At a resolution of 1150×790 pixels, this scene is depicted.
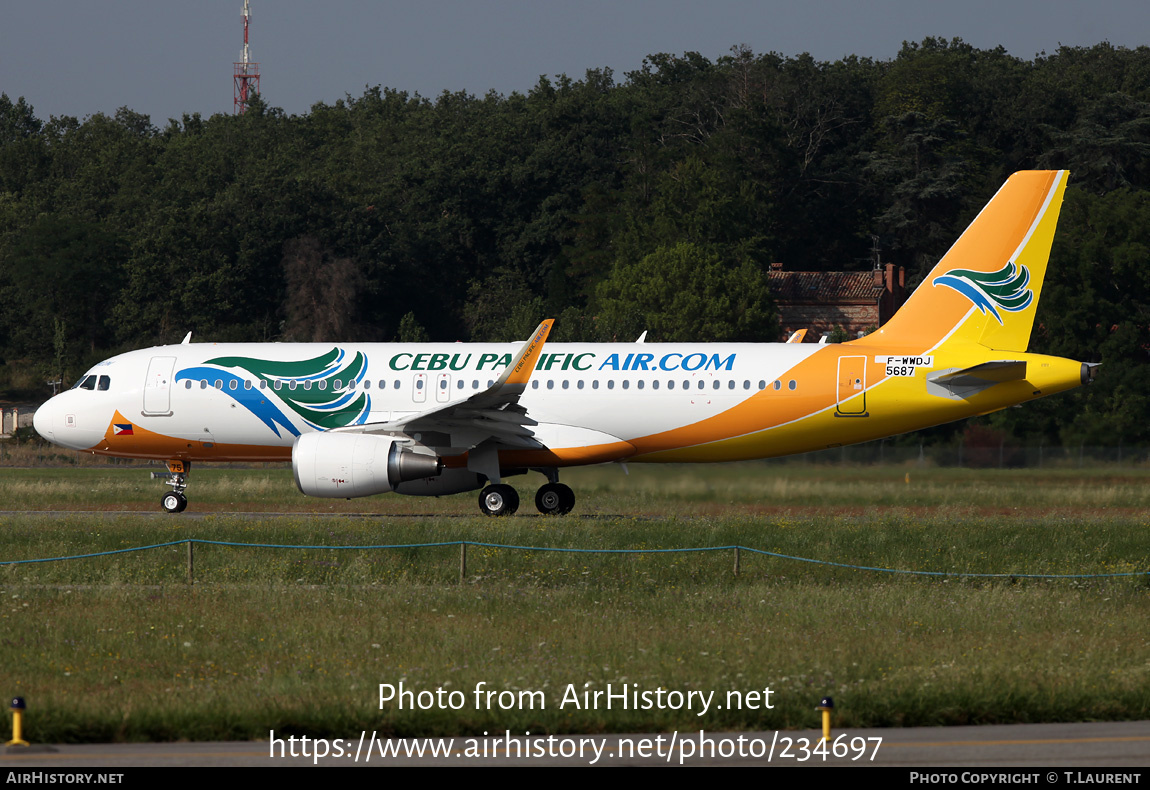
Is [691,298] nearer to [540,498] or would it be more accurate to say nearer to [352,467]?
[540,498]

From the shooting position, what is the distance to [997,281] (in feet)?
98.6

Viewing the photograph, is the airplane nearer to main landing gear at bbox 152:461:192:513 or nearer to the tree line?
main landing gear at bbox 152:461:192:513

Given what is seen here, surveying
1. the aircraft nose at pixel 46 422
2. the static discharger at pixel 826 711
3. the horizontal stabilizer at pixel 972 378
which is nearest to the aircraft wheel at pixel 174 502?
the aircraft nose at pixel 46 422

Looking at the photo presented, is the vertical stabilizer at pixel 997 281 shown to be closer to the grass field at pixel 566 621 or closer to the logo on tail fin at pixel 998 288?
the logo on tail fin at pixel 998 288

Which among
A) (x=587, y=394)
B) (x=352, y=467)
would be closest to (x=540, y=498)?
(x=587, y=394)

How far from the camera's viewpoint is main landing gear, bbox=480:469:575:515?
29156 millimetres

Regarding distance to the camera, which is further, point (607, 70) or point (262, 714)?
point (607, 70)

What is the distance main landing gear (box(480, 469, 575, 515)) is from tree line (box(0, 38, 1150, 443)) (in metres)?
38.9

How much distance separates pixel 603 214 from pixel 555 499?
2680 inches

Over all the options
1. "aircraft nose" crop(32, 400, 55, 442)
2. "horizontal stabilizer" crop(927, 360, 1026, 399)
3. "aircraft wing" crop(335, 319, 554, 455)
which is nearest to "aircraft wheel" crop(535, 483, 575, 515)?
"aircraft wing" crop(335, 319, 554, 455)

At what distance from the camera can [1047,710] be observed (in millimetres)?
12523

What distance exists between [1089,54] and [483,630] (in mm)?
123130

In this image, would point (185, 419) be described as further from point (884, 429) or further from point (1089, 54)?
point (1089, 54)
